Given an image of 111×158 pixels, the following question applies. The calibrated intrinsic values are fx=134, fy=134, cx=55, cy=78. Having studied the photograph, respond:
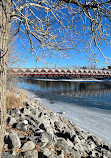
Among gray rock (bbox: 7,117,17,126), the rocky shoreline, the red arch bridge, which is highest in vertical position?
the red arch bridge

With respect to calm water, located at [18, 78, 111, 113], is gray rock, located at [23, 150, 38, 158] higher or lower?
higher

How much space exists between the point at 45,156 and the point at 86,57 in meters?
2.44

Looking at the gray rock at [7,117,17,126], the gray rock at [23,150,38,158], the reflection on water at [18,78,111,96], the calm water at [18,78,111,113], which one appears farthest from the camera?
the reflection on water at [18,78,111,96]

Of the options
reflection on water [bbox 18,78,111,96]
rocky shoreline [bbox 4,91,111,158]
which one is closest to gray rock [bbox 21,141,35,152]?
rocky shoreline [bbox 4,91,111,158]

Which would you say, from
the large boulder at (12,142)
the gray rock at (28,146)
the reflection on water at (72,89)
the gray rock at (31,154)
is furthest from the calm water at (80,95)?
the large boulder at (12,142)

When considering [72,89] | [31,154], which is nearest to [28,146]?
[31,154]

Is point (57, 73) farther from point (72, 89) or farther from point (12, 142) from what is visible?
point (12, 142)

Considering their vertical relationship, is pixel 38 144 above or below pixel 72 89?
above

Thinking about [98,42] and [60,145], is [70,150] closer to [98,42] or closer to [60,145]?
[60,145]

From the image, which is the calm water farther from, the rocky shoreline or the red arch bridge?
the rocky shoreline

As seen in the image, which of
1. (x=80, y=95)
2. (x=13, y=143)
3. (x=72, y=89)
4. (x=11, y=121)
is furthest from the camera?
(x=72, y=89)

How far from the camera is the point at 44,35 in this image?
2789 mm

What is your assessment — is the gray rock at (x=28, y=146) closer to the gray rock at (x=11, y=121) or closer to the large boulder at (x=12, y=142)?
the large boulder at (x=12, y=142)

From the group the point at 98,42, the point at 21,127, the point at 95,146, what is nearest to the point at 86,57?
the point at 98,42
